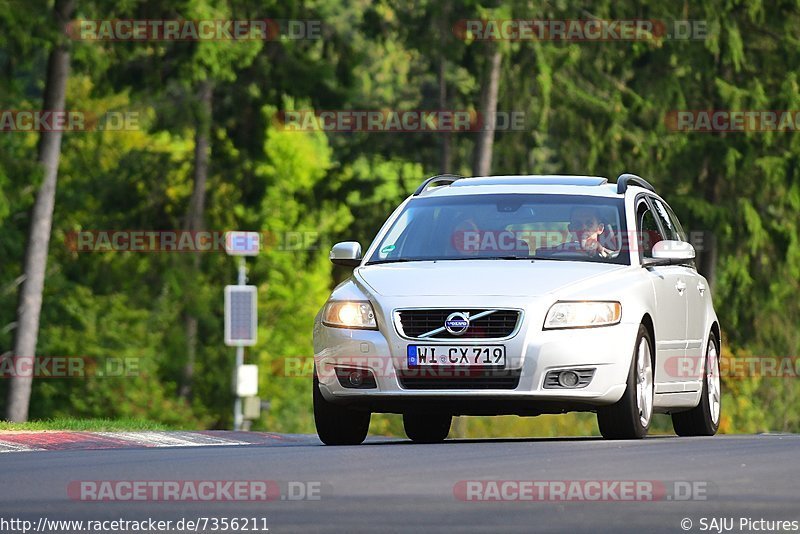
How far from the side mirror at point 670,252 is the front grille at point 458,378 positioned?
195 centimetres

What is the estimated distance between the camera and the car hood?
47.5ft

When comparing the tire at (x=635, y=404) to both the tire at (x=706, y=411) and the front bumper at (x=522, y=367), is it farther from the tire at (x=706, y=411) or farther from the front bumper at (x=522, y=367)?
the tire at (x=706, y=411)

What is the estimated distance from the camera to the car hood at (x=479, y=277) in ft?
47.5

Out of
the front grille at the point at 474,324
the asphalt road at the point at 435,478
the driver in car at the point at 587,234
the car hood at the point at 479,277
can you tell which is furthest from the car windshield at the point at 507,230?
the asphalt road at the point at 435,478

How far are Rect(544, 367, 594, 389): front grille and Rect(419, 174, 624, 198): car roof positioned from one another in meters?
2.23

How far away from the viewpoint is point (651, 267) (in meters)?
15.8

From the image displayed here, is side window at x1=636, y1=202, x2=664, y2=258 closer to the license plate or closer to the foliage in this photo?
the license plate

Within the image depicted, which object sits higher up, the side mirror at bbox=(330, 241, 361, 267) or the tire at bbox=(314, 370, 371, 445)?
the side mirror at bbox=(330, 241, 361, 267)

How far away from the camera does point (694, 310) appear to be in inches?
664

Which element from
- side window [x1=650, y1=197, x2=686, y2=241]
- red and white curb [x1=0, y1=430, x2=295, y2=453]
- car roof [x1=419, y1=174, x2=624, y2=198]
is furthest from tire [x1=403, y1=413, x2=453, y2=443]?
Result: side window [x1=650, y1=197, x2=686, y2=241]

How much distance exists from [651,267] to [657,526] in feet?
21.9

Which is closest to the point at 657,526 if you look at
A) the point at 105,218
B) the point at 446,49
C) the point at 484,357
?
the point at 484,357

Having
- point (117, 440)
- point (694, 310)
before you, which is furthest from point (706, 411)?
point (117, 440)

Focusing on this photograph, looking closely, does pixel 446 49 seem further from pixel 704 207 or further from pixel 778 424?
pixel 778 424
